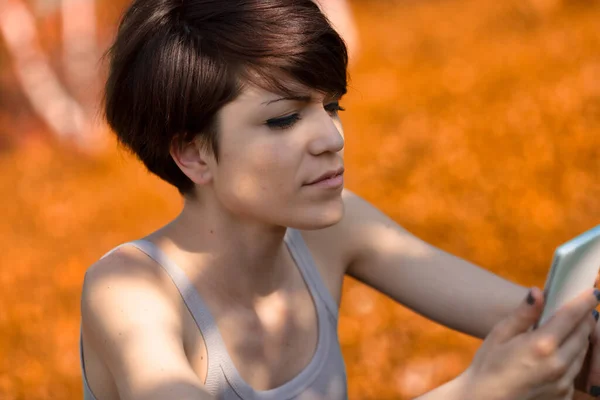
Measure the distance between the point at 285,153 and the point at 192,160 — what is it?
287mm

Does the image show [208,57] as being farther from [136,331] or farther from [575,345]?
[575,345]

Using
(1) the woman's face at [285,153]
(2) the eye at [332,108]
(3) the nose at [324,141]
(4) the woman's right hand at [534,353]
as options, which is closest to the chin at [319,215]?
(1) the woman's face at [285,153]

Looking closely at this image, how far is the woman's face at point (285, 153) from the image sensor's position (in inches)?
78.2

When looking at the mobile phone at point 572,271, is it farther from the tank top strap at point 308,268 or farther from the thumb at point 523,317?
the tank top strap at point 308,268

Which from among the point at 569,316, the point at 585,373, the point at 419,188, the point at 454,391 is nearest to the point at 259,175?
the point at 454,391

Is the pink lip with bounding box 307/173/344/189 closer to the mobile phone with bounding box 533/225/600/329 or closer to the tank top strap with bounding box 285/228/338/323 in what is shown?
the tank top strap with bounding box 285/228/338/323

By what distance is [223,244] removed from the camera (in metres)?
2.22

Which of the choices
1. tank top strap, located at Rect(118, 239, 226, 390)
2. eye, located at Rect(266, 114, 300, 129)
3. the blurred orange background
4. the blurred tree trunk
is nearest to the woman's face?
eye, located at Rect(266, 114, 300, 129)

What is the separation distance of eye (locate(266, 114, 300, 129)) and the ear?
0.21 m

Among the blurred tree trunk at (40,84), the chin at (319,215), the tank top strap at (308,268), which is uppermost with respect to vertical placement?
the chin at (319,215)

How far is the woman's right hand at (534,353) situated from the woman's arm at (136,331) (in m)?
0.61

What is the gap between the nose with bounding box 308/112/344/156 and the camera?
1.98 meters

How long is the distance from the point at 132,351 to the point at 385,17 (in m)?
13.1

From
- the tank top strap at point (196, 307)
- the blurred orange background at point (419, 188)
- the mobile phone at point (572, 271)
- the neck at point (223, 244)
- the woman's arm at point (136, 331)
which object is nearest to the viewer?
the mobile phone at point (572, 271)
